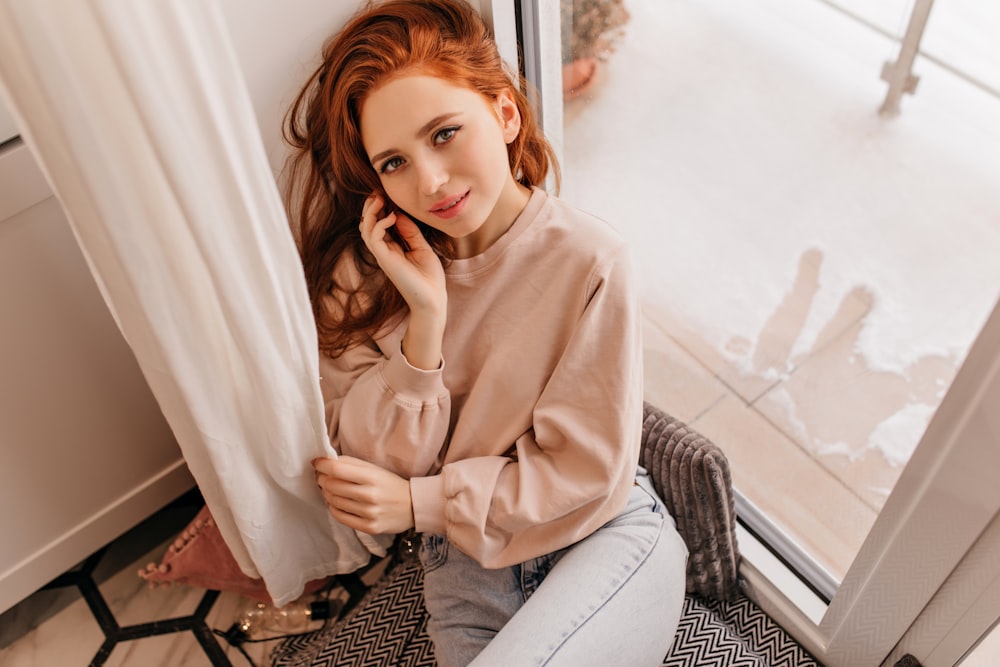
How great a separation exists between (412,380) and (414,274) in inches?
4.8

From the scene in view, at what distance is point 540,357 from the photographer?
3.19 ft

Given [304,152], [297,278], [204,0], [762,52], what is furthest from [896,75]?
[204,0]

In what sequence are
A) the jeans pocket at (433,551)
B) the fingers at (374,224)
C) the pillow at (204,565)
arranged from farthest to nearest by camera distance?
the pillow at (204,565) → the jeans pocket at (433,551) → the fingers at (374,224)

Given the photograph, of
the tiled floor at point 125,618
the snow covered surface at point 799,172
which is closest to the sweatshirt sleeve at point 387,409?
the tiled floor at point 125,618

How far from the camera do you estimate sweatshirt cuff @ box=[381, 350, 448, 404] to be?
952mm

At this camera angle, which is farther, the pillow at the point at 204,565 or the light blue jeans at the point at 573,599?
the pillow at the point at 204,565

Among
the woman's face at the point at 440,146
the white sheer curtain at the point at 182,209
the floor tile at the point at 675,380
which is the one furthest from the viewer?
the floor tile at the point at 675,380

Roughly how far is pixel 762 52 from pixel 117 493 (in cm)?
143

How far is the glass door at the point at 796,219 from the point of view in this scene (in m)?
1.42

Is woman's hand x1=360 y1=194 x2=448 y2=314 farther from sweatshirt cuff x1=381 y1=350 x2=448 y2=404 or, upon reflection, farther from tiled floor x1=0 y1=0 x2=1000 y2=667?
tiled floor x1=0 y1=0 x2=1000 y2=667

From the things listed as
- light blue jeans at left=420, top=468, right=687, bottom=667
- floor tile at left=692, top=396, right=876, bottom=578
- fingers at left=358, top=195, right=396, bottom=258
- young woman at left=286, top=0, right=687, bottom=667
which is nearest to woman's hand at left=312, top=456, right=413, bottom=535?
young woman at left=286, top=0, right=687, bottom=667

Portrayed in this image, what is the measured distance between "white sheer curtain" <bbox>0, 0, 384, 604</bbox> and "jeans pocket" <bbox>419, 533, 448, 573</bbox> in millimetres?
241

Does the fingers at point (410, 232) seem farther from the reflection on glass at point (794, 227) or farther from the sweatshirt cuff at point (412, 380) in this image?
the reflection on glass at point (794, 227)

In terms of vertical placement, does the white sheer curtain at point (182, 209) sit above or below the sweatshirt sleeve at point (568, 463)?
Answer: above
